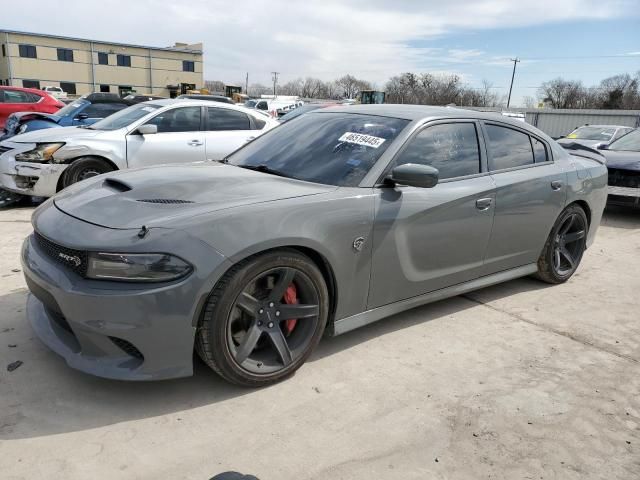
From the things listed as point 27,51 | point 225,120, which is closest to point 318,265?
point 225,120

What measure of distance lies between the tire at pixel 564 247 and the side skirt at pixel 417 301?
188 millimetres

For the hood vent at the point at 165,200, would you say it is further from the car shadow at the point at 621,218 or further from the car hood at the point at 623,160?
the car hood at the point at 623,160

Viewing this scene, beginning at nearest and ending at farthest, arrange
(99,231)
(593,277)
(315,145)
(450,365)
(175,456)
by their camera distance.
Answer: (175,456) → (99,231) → (450,365) → (315,145) → (593,277)

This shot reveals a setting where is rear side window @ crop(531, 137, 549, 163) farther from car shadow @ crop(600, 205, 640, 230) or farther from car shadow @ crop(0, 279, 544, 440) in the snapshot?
car shadow @ crop(600, 205, 640, 230)

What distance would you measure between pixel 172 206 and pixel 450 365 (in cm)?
197

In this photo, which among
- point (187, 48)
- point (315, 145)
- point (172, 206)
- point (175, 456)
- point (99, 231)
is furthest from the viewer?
point (187, 48)

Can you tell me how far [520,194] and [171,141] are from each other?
4.90 metres

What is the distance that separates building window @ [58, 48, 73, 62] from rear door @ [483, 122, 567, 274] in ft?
249

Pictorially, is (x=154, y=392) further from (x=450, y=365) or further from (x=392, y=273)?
(x=450, y=365)

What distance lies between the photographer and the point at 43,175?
6.66m

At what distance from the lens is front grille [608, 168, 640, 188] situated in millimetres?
8000

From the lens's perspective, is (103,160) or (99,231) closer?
(99,231)

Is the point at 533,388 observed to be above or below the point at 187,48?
below

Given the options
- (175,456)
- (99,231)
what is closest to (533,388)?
(175,456)
